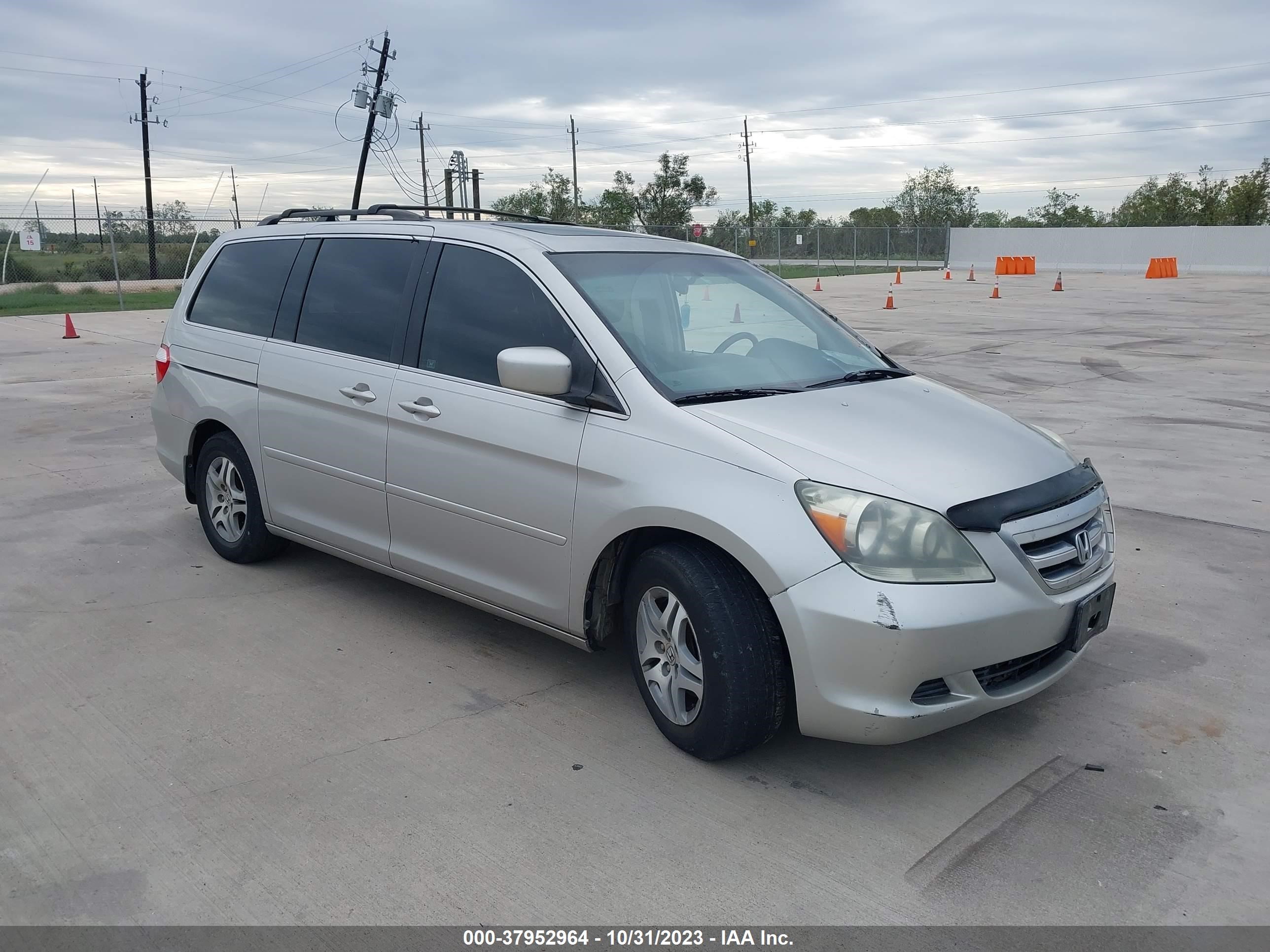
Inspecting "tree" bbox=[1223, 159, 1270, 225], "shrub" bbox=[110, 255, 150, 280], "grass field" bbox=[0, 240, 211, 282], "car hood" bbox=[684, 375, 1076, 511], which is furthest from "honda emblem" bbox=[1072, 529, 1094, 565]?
"tree" bbox=[1223, 159, 1270, 225]

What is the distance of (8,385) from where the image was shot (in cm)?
1198

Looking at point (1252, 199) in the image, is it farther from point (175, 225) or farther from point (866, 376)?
point (866, 376)

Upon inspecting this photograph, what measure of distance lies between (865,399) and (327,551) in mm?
2589

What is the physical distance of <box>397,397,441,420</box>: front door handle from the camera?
4.30m

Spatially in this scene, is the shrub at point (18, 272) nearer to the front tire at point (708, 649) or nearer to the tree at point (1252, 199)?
the front tire at point (708, 649)

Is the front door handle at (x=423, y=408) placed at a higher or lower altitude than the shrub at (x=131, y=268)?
lower

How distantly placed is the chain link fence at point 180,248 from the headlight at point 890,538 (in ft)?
61.2

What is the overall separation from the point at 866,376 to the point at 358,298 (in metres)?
2.28

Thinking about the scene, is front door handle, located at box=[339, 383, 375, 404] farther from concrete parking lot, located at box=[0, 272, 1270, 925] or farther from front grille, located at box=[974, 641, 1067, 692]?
front grille, located at box=[974, 641, 1067, 692]

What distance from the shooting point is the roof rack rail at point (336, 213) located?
5211 millimetres

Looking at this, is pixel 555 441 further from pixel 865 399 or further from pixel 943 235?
pixel 943 235

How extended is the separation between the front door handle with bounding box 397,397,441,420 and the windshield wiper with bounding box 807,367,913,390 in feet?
4.81

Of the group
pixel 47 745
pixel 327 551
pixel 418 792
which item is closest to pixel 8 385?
pixel 327 551
